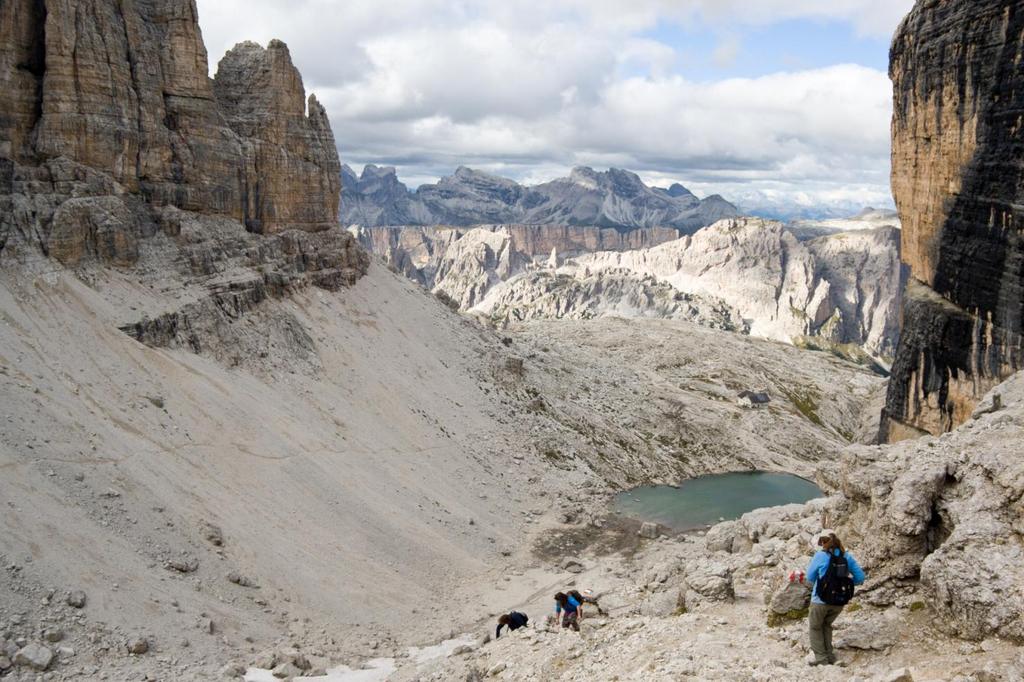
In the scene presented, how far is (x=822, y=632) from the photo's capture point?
53.2 ft

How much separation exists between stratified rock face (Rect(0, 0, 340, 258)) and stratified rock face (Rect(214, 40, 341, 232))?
103 millimetres

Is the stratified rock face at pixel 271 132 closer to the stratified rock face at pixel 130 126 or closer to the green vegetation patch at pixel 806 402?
the stratified rock face at pixel 130 126

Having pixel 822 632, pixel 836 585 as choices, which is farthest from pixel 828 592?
pixel 822 632

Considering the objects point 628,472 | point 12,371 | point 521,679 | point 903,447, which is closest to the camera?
point 521,679

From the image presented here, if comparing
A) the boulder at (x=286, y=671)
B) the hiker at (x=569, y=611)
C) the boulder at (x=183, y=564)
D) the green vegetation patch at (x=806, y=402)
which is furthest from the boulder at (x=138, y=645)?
the green vegetation patch at (x=806, y=402)

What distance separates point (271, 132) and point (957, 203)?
54.8 meters

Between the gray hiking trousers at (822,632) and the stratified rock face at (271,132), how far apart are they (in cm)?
5998

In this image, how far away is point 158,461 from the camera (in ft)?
131

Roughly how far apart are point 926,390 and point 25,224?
57849 millimetres

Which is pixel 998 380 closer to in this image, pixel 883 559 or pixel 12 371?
pixel 883 559

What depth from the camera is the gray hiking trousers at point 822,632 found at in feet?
52.6

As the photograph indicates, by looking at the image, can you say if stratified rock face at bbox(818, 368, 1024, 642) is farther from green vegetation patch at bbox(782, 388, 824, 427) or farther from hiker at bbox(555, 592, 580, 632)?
green vegetation patch at bbox(782, 388, 824, 427)

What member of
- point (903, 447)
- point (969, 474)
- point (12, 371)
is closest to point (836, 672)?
point (969, 474)

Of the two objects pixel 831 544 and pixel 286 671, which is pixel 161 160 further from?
pixel 831 544
